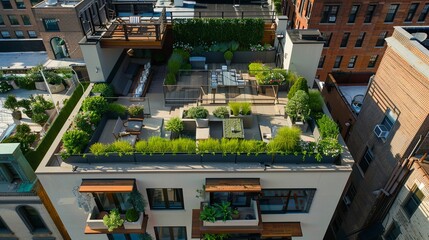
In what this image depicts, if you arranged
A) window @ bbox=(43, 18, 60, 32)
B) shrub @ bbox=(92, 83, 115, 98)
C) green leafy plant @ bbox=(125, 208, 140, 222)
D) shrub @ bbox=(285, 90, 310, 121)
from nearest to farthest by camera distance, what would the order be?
green leafy plant @ bbox=(125, 208, 140, 222) < shrub @ bbox=(285, 90, 310, 121) < shrub @ bbox=(92, 83, 115, 98) < window @ bbox=(43, 18, 60, 32)

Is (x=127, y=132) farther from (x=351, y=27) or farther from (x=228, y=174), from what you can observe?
(x=351, y=27)

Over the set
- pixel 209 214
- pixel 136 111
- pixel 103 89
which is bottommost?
pixel 209 214

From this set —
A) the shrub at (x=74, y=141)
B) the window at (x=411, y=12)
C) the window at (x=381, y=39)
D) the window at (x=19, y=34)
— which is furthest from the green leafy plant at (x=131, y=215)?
the window at (x=19, y=34)

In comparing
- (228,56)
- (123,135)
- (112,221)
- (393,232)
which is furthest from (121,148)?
(393,232)

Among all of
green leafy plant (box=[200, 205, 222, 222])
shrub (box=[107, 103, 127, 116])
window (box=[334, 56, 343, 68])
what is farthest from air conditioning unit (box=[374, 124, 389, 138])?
window (box=[334, 56, 343, 68])

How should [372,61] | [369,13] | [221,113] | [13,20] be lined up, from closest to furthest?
[221,113]
[369,13]
[372,61]
[13,20]

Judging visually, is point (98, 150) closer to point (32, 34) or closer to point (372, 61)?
point (372, 61)

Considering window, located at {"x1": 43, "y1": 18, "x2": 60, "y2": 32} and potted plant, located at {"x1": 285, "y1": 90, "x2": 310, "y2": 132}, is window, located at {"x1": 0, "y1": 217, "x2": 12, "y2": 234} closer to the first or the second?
potted plant, located at {"x1": 285, "y1": 90, "x2": 310, "y2": 132}
